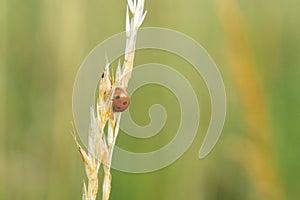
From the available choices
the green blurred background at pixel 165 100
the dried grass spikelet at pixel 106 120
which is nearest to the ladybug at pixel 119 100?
the dried grass spikelet at pixel 106 120

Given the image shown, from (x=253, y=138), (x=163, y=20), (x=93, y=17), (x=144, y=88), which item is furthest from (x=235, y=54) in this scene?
(x=93, y=17)

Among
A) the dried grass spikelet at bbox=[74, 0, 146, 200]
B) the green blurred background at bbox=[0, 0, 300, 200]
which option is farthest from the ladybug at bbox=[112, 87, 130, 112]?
the green blurred background at bbox=[0, 0, 300, 200]

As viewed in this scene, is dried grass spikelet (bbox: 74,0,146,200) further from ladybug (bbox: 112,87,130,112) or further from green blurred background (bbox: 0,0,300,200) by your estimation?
green blurred background (bbox: 0,0,300,200)

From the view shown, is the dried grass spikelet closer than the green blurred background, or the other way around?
the dried grass spikelet

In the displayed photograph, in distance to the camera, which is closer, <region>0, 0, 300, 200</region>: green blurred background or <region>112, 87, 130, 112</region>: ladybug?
<region>112, 87, 130, 112</region>: ladybug

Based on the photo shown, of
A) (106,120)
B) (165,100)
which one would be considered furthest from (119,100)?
(165,100)

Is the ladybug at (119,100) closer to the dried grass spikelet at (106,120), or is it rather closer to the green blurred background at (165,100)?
the dried grass spikelet at (106,120)

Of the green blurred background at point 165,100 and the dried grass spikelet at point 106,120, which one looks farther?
the green blurred background at point 165,100

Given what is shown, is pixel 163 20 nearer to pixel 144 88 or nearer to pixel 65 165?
pixel 144 88
